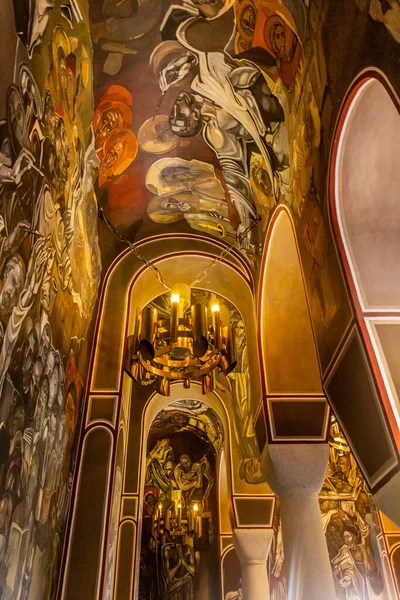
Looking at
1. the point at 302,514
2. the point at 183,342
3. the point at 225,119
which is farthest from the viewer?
the point at 183,342

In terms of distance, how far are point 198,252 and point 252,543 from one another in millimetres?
6220

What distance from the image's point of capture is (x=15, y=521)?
4426mm

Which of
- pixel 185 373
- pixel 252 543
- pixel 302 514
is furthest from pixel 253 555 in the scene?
pixel 302 514

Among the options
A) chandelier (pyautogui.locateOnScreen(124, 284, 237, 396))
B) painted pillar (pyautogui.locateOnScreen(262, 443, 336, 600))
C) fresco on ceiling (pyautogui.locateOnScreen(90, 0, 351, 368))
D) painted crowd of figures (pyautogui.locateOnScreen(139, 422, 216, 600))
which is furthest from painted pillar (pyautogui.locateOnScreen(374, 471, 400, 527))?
painted crowd of figures (pyautogui.locateOnScreen(139, 422, 216, 600))

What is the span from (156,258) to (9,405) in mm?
6164

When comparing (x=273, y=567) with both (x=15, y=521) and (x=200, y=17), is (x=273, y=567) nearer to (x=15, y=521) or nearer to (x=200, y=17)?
(x=15, y=521)

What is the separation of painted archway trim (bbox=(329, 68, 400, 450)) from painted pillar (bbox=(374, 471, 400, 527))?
0.31 meters

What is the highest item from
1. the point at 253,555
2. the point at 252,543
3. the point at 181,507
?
the point at 181,507

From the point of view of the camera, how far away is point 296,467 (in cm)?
683

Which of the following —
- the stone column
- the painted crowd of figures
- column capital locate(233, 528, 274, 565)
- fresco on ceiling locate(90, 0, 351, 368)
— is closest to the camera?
fresco on ceiling locate(90, 0, 351, 368)

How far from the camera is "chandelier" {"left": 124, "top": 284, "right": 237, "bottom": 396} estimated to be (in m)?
7.42

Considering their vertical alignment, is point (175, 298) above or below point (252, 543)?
above

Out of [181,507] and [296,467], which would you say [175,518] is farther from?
[296,467]

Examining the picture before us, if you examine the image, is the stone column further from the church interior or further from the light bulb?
the light bulb
